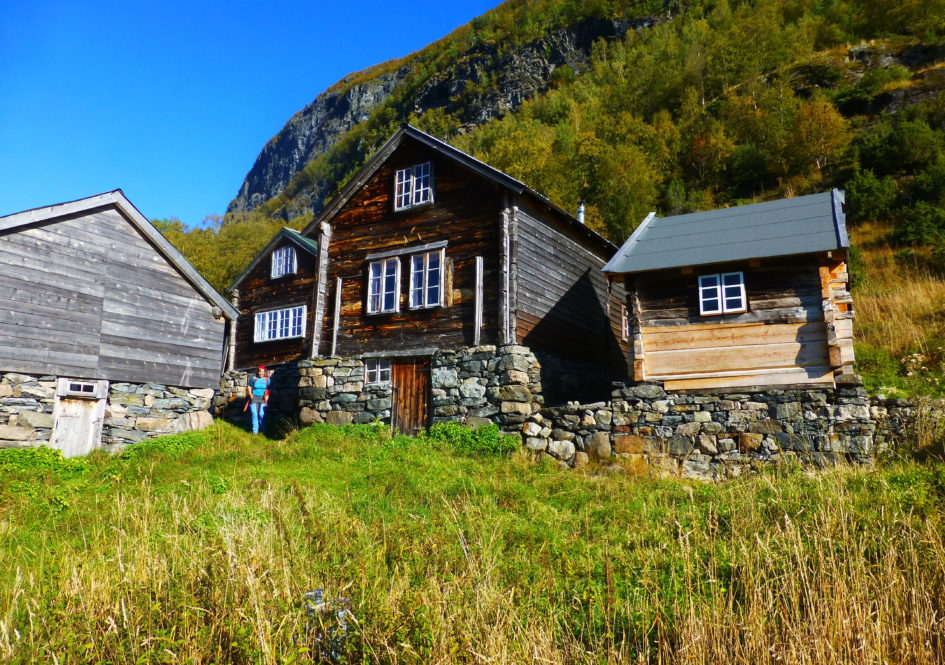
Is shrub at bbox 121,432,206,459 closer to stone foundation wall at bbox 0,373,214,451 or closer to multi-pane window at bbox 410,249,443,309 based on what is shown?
stone foundation wall at bbox 0,373,214,451

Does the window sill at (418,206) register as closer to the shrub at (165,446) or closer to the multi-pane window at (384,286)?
the multi-pane window at (384,286)

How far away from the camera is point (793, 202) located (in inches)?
623

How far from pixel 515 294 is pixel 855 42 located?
159 feet

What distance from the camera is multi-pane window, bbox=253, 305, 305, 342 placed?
1030 inches

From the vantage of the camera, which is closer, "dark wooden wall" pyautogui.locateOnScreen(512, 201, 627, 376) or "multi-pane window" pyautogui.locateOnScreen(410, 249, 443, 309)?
"dark wooden wall" pyautogui.locateOnScreen(512, 201, 627, 376)

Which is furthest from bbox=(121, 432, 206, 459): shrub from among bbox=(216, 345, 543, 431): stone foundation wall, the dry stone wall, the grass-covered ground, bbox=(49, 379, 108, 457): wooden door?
the dry stone wall

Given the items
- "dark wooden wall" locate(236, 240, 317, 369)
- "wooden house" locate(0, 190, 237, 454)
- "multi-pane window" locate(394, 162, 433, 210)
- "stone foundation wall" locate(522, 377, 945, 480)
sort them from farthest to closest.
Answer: "dark wooden wall" locate(236, 240, 317, 369)
"multi-pane window" locate(394, 162, 433, 210)
"wooden house" locate(0, 190, 237, 454)
"stone foundation wall" locate(522, 377, 945, 480)

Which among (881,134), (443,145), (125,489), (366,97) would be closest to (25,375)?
(125,489)

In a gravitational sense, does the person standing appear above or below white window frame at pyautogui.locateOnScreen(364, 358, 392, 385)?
below

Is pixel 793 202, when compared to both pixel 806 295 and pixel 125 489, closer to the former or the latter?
pixel 806 295

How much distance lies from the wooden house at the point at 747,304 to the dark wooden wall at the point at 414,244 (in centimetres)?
395

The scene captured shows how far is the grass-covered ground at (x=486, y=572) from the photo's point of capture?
3828 mm

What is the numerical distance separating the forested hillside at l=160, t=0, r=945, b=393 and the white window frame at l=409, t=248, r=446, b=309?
11.0 m

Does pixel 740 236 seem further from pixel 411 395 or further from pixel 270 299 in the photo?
pixel 270 299
